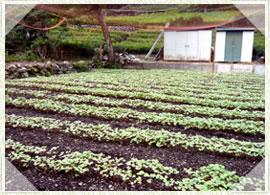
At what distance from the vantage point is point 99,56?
12.4m

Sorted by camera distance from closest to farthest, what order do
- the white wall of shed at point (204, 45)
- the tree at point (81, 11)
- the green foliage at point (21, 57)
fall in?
1. the green foliage at point (21, 57)
2. the tree at point (81, 11)
3. the white wall of shed at point (204, 45)

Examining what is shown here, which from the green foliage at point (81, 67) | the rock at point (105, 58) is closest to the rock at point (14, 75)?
the green foliage at point (81, 67)

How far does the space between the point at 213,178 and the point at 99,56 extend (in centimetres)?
1118

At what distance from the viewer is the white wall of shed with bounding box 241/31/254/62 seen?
522 inches

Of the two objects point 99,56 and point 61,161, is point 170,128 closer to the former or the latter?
point 61,161

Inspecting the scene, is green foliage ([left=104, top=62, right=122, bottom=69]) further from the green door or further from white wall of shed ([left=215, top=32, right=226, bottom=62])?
the green door

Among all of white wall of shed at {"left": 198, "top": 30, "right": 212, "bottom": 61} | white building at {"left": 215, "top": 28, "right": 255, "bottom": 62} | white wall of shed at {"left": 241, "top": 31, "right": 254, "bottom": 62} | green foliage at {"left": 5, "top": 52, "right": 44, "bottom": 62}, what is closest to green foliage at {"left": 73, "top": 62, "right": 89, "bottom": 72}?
green foliage at {"left": 5, "top": 52, "right": 44, "bottom": 62}

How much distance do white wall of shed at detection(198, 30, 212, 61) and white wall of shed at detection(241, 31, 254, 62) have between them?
224 centimetres

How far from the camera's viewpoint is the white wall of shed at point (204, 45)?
1299cm

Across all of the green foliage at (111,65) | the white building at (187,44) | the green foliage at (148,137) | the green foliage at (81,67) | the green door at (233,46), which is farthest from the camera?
the green door at (233,46)

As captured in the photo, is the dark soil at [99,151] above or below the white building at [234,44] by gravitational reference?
below

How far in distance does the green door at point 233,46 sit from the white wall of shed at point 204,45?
1548 millimetres

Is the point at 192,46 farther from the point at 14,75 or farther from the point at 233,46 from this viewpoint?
the point at 14,75

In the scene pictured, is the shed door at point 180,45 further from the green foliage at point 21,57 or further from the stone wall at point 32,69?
the green foliage at point 21,57
